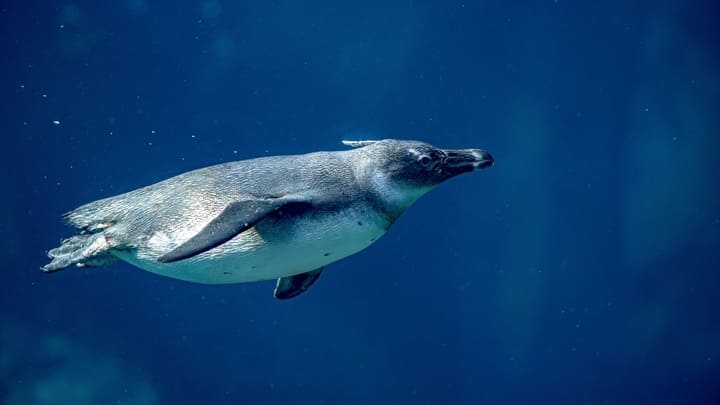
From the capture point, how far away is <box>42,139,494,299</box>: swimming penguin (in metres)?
3.88

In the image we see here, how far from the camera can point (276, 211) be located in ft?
12.4

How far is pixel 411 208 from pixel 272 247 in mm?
10619

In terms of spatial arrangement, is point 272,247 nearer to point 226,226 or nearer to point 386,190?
point 226,226

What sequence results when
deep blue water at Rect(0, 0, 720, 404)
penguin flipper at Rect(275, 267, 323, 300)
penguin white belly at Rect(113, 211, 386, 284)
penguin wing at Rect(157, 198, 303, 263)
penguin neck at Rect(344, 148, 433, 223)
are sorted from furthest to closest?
1. deep blue water at Rect(0, 0, 720, 404)
2. penguin flipper at Rect(275, 267, 323, 300)
3. penguin neck at Rect(344, 148, 433, 223)
4. penguin white belly at Rect(113, 211, 386, 284)
5. penguin wing at Rect(157, 198, 303, 263)

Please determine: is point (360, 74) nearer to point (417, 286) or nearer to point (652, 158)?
point (417, 286)

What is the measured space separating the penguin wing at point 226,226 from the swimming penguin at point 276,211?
0.02 metres

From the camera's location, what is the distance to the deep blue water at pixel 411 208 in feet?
42.2

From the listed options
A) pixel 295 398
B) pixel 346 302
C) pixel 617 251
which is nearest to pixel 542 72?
pixel 617 251

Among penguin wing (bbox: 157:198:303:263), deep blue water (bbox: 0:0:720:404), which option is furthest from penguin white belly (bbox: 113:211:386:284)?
deep blue water (bbox: 0:0:720:404)

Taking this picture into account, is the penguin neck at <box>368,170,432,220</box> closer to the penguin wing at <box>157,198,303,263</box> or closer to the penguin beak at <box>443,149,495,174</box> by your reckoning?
the penguin beak at <box>443,149,495,174</box>

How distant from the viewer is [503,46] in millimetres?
14891

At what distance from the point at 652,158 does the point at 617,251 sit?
2740 millimetres

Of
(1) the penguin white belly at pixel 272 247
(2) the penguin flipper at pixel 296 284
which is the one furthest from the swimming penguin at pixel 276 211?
(2) the penguin flipper at pixel 296 284

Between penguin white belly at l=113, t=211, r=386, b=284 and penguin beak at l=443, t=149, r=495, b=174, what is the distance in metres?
0.65
